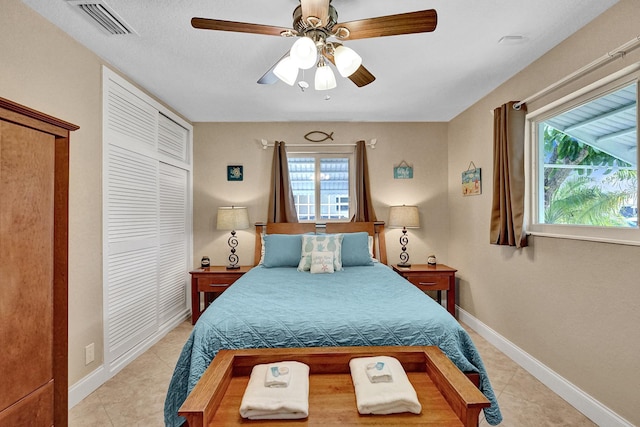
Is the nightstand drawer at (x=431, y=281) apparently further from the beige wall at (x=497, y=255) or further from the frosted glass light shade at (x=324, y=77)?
the frosted glass light shade at (x=324, y=77)

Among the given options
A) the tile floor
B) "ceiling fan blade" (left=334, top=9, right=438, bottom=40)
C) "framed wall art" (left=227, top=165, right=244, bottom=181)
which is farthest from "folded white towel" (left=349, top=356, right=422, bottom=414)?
"framed wall art" (left=227, top=165, right=244, bottom=181)

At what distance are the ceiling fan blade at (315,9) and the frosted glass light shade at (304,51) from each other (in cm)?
10

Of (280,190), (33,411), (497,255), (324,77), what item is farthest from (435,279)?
(33,411)

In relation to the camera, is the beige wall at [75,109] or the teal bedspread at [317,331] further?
the beige wall at [75,109]

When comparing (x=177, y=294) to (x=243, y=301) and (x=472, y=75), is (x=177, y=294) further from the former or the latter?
(x=472, y=75)

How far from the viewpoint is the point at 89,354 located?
2334mm

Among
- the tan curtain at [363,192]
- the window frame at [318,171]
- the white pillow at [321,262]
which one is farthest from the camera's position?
the window frame at [318,171]

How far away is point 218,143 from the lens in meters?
4.13

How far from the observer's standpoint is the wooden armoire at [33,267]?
45.7 inches

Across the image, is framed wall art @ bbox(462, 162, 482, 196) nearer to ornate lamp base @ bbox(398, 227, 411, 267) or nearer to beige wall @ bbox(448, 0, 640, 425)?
beige wall @ bbox(448, 0, 640, 425)

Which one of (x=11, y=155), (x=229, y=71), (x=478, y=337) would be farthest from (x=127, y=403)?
(x=478, y=337)

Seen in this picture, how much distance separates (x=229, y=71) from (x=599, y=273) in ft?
9.93

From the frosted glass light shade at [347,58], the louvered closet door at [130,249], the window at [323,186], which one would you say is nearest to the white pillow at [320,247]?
the window at [323,186]

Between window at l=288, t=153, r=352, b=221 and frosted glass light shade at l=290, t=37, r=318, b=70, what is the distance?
8.79 ft
